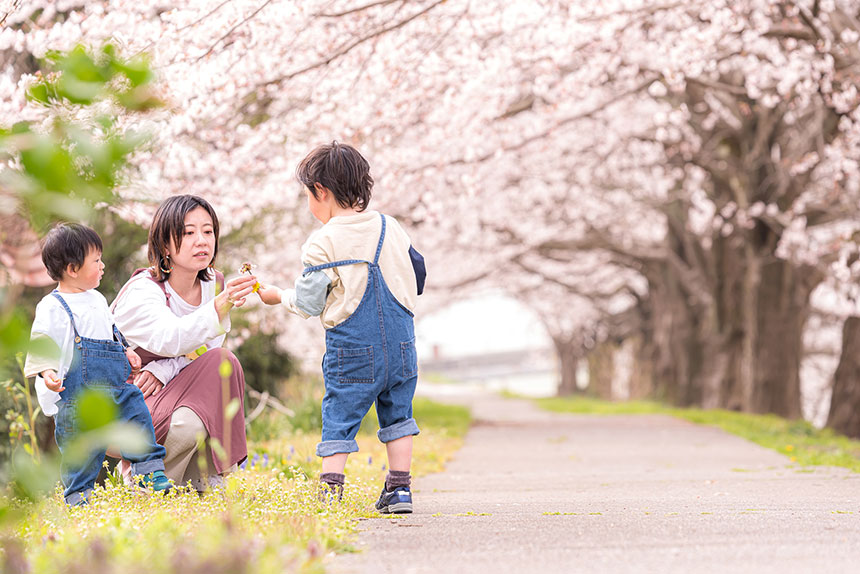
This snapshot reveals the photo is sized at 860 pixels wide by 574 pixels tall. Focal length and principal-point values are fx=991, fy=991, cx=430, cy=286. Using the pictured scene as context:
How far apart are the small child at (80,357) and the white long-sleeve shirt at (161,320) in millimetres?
106

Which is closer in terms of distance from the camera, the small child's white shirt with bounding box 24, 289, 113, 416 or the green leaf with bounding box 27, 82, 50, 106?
the green leaf with bounding box 27, 82, 50, 106

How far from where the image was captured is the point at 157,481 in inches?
181

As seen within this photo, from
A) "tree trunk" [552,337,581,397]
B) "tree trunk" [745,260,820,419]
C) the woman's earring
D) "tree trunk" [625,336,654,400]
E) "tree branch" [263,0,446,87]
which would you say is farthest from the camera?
"tree trunk" [552,337,581,397]

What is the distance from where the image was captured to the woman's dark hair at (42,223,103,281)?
4.63m

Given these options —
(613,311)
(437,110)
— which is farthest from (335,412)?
(613,311)

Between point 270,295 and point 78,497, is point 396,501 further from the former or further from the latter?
point 78,497

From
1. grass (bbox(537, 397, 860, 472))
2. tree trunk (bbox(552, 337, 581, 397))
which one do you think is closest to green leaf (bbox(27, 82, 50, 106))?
grass (bbox(537, 397, 860, 472))

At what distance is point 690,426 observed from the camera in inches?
512

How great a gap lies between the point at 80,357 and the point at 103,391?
21 centimetres

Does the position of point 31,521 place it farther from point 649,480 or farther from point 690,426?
point 690,426

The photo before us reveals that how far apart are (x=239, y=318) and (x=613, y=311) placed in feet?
74.6

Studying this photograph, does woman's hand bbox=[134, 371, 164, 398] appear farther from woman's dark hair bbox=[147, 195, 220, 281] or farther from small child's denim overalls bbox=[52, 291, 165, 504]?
woman's dark hair bbox=[147, 195, 220, 281]

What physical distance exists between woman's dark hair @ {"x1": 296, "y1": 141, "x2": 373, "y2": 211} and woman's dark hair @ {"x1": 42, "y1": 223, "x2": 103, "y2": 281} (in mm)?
1070

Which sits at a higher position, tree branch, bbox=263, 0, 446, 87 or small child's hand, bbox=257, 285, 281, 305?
tree branch, bbox=263, 0, 446, 87
